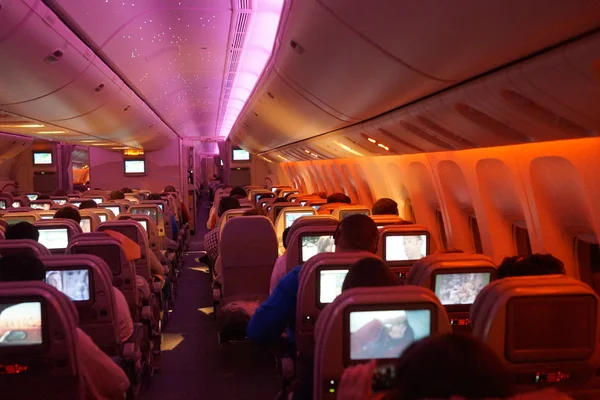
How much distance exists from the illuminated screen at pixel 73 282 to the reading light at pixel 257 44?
3.01 m

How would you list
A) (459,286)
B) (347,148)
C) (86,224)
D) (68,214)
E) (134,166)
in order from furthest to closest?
(134,166)
(347,148)
(86,224)
(68,214)
(459,286)

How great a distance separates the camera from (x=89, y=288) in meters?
5.05

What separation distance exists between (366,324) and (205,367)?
4923 mm

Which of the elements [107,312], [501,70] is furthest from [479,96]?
[107,312]

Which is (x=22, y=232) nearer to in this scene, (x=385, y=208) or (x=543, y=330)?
(x=385, y=208)

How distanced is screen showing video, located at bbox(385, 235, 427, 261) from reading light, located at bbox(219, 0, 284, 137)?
8.07ft

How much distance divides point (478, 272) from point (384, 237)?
1972mm

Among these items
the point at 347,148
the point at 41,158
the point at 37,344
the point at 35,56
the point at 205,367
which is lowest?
the point at 205,367

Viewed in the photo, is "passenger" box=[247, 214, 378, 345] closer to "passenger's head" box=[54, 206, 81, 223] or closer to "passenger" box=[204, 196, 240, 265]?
"passenger's head" box=[54, 206, 81, 223]

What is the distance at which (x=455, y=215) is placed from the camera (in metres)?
9.52

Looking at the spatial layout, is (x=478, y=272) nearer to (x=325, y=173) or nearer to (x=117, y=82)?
(x=117, y=82)

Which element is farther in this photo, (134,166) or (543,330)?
(134,166)

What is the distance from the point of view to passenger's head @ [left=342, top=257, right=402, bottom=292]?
11.4ft

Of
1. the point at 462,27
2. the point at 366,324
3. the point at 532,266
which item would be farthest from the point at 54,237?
the point at 462,27
